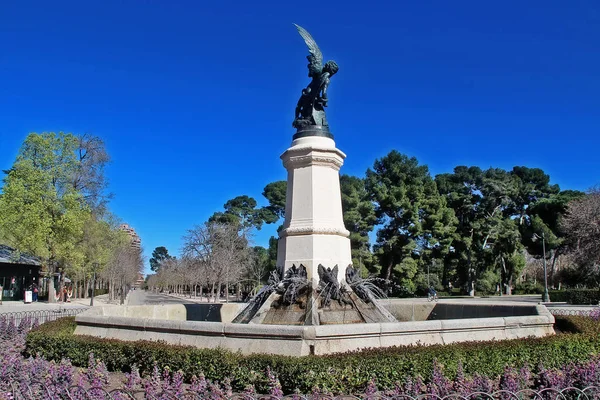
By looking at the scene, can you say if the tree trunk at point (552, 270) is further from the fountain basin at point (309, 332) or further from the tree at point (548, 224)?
the fountain basin at point (309, 332)

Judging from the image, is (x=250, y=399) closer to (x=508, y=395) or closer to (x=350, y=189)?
(x=508, y=395)

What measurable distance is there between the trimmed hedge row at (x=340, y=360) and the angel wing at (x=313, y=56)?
8.87 meters

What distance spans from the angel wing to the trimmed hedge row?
8.87 m

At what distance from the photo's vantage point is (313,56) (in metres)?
14.6

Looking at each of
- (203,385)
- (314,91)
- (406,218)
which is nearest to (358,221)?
(406,218)

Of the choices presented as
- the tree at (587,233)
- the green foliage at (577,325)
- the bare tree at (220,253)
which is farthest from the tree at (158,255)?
the green foliage at (577,325)

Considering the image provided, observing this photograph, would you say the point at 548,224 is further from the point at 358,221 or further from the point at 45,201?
the point at 45,201

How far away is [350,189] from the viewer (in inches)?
1932

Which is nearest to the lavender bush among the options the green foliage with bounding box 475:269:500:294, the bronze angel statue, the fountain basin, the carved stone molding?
the fountain basin

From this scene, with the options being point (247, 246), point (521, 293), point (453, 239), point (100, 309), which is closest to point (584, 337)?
point (100, 309)

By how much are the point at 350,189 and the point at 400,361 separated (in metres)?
41.5

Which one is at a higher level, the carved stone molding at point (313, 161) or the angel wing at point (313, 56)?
the angel wing at point (313, 56)

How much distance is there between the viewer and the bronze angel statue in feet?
46.8

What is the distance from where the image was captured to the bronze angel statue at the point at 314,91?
1427 cm
